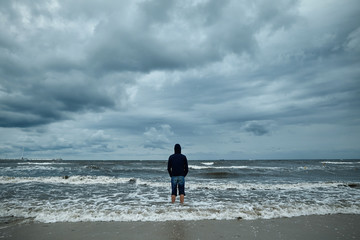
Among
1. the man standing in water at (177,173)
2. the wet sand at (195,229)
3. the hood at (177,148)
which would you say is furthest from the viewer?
the hood at (177,148)

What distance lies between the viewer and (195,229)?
5848 millimetres

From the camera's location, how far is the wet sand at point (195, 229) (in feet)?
17.6

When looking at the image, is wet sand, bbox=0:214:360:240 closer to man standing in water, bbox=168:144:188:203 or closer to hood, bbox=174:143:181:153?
man standing in water, bbox=168:144:188:203

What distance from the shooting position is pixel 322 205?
8891 millimetres

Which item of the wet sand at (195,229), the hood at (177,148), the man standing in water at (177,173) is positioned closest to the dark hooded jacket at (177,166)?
the man standing in water at (177,173)

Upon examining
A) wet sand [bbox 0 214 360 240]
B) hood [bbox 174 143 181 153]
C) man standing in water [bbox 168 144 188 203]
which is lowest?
wet sand [bbox 0 214 360 240]

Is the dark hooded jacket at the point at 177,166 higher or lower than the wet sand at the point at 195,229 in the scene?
higher

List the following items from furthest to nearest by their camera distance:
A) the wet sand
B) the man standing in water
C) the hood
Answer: the hood → the man standing in water → the wet sand

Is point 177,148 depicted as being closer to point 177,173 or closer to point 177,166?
point 177,166

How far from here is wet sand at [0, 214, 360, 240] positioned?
5375mm

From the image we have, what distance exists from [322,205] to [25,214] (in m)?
11.3

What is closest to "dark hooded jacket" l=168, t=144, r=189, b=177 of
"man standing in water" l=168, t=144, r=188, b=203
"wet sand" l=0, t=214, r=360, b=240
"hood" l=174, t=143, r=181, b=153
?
"man standing in water" l=168, t=144, r=188, b=203

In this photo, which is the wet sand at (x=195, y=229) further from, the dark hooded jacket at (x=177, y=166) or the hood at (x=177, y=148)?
the hood at (x=177, y=148)

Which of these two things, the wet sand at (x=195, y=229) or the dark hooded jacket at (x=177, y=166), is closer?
the wet sand at (x=195, y=229)
